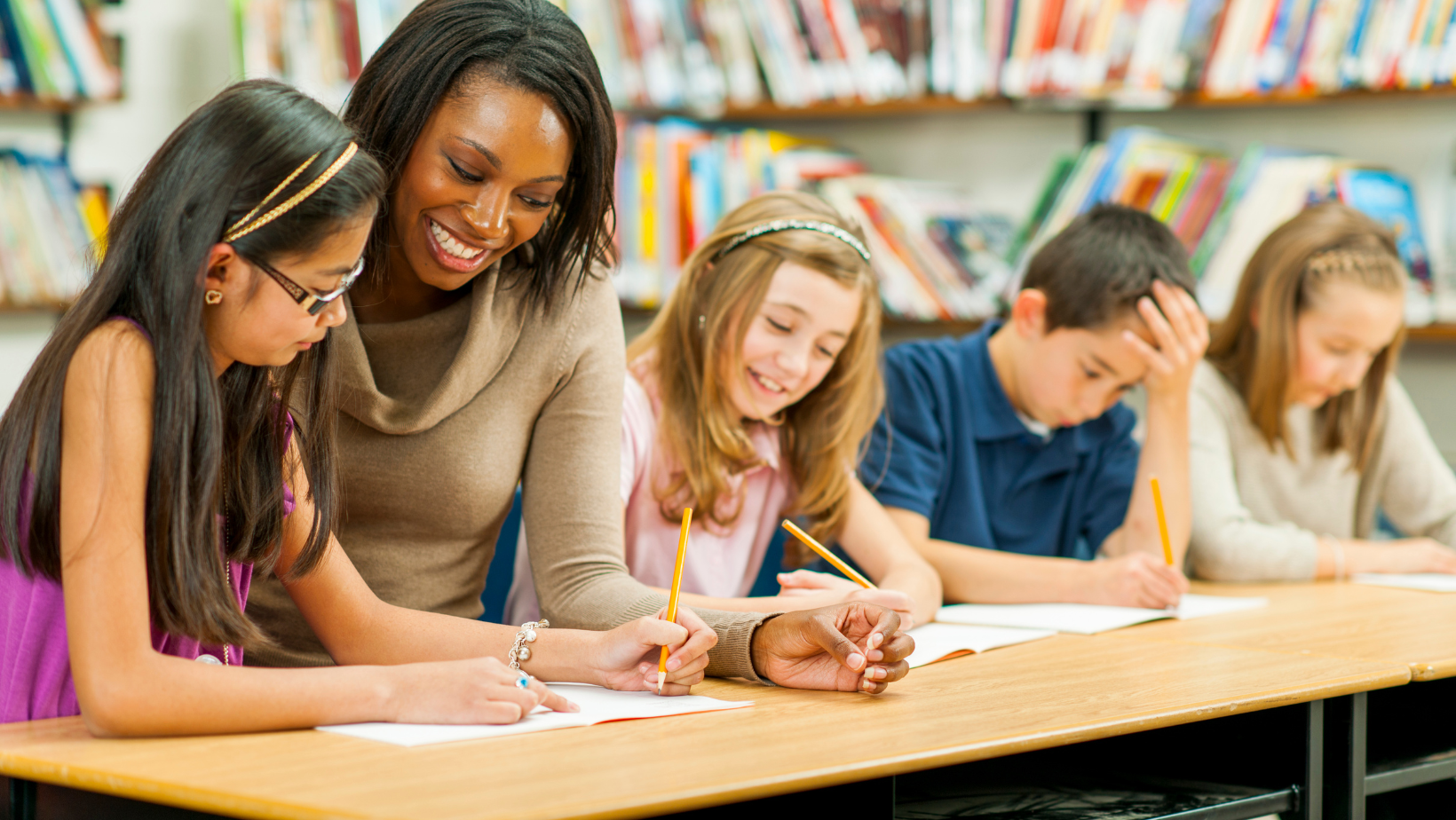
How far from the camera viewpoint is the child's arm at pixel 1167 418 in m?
1.96

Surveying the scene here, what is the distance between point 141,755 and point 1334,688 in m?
1.05

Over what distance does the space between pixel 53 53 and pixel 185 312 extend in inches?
85.6

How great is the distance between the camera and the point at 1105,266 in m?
1.96

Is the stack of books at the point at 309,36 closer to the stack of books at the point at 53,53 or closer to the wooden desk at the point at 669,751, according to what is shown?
the stack of books at the point at 53,53

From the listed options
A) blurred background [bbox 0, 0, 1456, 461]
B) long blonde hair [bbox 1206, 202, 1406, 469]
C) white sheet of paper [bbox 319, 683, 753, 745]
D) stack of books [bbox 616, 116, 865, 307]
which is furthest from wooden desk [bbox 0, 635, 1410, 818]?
stack of books [bbox 616, 116, 865, 307]

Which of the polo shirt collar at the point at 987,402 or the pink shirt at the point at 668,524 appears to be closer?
the pink shirt at the point at 668,524

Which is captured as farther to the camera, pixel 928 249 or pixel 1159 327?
pixel 928 249

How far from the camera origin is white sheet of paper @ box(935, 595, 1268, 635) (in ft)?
5.27

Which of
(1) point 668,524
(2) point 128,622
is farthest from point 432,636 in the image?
(1) point 668,524

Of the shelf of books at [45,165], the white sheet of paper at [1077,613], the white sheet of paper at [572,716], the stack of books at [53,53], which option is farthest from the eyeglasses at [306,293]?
the stack of books at [53,53]

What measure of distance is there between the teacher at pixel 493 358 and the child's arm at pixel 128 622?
0.34 meters

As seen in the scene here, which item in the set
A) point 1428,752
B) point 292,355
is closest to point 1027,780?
point 1428,752

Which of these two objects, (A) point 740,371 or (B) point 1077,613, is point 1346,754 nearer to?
(B) point 1077,613

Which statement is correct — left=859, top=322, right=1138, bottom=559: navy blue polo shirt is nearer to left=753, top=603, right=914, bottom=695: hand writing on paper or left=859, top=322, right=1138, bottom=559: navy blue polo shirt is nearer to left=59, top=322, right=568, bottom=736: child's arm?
left=753, top=603, right=914, bottom=695: hand writing on paper
